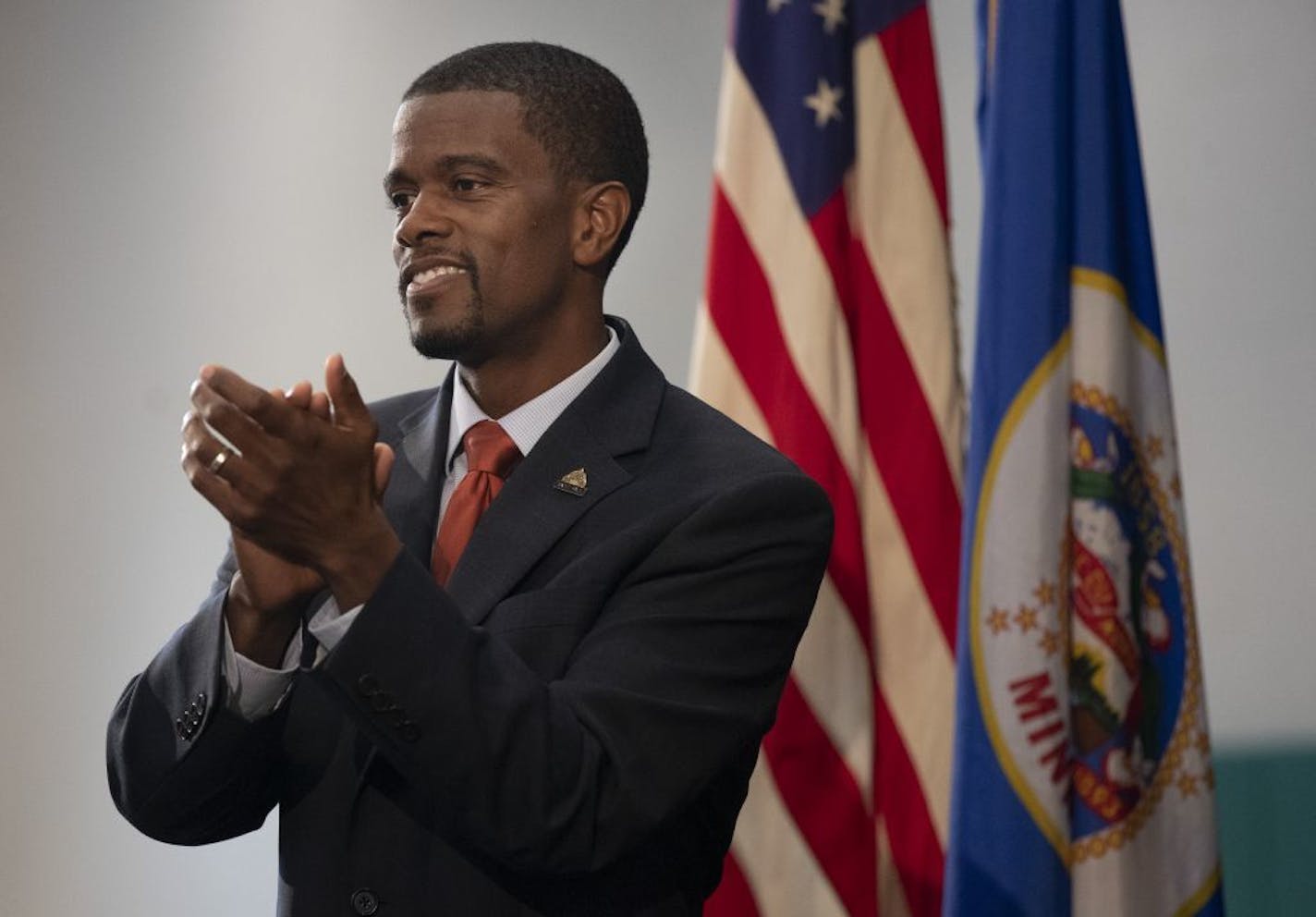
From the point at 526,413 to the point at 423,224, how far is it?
0.21 m

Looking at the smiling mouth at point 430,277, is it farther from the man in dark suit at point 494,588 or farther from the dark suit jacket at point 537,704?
the dark suit jacket at point 537,704

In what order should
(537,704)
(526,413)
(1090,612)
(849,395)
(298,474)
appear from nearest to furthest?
(298,474) < (537,704) < (526,413) < (1090,612) < (849,395)

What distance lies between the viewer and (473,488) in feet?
5.08

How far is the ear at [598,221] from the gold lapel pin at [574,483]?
27 centimetres

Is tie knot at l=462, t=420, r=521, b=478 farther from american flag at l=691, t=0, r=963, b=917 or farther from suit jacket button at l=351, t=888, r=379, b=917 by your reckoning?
american flag at l=691, t=0, r=963, b=917

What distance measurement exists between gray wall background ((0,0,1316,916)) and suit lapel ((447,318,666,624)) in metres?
1.40

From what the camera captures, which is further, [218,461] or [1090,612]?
→ [1090,612]

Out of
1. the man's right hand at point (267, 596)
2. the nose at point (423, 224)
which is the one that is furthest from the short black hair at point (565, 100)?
the man's right hand at point (267, 596)

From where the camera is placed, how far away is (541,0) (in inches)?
129

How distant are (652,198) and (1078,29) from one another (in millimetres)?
1134

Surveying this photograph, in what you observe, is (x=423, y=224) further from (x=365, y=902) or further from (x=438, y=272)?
(x=365, y=902)

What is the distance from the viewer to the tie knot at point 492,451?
157 centimetres

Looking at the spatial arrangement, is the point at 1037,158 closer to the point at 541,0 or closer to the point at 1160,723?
Answer: the point at 1160,723

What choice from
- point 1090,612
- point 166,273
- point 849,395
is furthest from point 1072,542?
point 166,273
